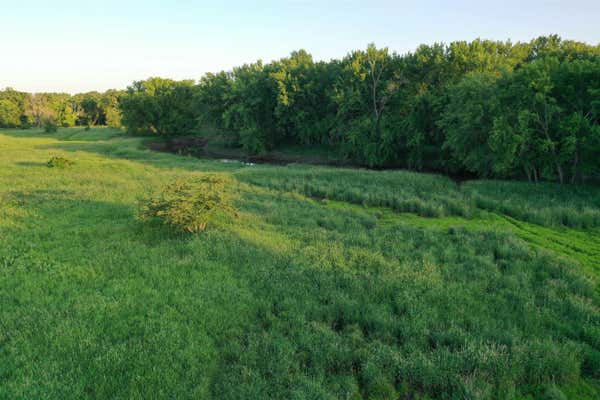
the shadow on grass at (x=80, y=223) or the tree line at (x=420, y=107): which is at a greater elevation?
the tree line at (x=420, y=107)

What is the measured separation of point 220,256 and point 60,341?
4.92 m

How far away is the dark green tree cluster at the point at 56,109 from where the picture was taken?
94875 millimetres

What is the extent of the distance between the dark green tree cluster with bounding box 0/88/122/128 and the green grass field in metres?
85.7

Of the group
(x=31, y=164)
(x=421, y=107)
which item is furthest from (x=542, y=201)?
(x=31, y=164)

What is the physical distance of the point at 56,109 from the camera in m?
104

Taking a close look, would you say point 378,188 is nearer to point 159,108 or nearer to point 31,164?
point 31,164

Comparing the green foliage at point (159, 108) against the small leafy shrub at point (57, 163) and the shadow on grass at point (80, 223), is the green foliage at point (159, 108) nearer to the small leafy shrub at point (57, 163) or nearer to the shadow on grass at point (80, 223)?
the small leafy shrub at point (57, 163)

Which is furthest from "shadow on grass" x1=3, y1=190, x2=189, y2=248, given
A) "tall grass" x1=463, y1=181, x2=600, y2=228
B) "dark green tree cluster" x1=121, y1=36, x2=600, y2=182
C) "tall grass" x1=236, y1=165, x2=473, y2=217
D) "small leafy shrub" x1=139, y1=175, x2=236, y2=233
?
"dark green tree cluster" x1=121, y1=36, x2=600, y2=182

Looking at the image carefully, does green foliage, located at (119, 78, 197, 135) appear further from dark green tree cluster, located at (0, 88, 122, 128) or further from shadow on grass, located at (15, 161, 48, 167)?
shadow on grass, located at (15, 161, 48, 167)

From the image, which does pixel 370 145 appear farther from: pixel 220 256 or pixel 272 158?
pixel 220 256

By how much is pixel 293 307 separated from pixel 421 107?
3673cm

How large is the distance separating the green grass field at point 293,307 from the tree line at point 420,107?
11.6 m

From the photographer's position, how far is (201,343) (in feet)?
22.1

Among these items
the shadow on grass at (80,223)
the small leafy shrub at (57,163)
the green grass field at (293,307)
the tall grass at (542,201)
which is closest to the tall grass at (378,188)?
the tall grass at (542,201)
